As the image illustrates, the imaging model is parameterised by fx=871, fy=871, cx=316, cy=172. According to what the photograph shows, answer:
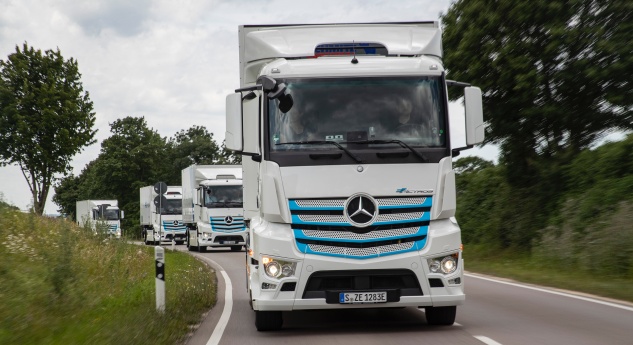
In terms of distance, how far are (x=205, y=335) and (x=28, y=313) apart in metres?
2.10

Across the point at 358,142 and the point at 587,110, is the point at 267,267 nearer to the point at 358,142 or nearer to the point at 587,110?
the point at 358,142

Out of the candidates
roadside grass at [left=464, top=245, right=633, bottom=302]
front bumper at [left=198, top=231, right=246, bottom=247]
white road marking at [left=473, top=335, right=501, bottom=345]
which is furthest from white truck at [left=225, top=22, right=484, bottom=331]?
front bumper at [left=198, top=231, right=246, bottom=247]

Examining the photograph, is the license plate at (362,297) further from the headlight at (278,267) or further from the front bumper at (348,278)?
the headlight at (278,267)

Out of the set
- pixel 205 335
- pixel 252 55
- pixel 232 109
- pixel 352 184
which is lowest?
pixel 205 335

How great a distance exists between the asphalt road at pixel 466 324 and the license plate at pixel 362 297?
0.42 m

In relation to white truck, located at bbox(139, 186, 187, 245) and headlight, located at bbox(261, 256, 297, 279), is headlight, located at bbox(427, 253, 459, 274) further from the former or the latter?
white truck, located at bbox(139, 186, 187, 245)

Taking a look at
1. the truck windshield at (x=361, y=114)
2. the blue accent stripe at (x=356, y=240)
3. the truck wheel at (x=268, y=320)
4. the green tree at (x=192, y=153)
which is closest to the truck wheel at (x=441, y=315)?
the blue accent stripe at (x=356, y=240)

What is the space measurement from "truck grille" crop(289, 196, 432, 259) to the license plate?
0.43 m

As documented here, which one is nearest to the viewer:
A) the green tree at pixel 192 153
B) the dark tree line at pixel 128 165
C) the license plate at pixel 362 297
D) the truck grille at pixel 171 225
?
the license plate at pixel 362 297

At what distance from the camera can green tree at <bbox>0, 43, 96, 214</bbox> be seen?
118 ft

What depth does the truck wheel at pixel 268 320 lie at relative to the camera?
10.7 m

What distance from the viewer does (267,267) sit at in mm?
10266

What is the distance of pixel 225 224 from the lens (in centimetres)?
3631

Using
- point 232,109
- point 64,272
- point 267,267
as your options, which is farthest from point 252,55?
point 64,272
